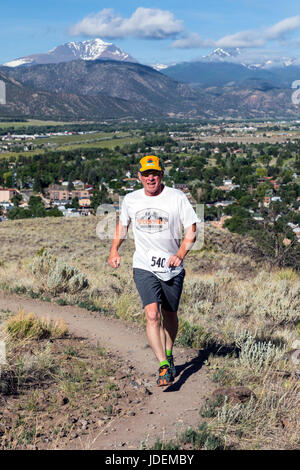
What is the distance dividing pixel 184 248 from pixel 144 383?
43.1 inches

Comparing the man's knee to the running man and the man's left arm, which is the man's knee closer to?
the running man

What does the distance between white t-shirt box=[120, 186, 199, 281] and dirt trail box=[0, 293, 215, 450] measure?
0.85 m

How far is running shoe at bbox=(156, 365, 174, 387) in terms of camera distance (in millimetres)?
3842

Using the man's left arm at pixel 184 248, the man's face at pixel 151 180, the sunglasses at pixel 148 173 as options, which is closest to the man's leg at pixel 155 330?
the man's left arm at pixel 184 248

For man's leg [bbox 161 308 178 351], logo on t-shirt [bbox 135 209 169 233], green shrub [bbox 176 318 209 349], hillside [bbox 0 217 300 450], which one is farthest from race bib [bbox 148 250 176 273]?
green shrub [bbox 176 318 209 349]

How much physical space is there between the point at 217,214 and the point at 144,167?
4891cm

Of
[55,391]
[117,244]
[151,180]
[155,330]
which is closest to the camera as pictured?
[55,391]

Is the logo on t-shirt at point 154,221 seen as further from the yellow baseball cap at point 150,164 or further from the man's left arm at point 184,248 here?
the yellow baseball cap at point 150,164

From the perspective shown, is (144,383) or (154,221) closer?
(154,221)

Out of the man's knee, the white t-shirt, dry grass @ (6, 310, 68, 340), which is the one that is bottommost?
dry grass @ (6, 310, 68, 340)

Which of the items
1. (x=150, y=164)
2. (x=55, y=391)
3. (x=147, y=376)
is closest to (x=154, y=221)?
(x=150, y=164)

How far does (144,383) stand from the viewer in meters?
4.00

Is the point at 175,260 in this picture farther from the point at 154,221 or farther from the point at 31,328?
the point at 31,328
